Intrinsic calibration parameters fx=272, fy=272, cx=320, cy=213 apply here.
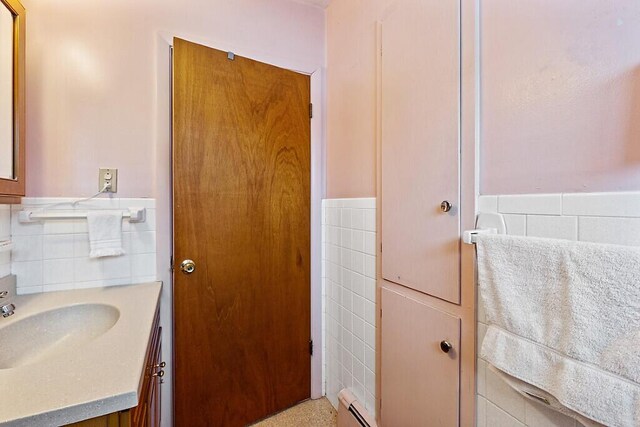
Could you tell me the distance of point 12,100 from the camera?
40.3 inches

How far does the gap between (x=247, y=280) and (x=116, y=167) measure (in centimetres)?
84

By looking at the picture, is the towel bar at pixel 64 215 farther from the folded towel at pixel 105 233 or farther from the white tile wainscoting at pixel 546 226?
the white tile wainscoting at pixel 546 226

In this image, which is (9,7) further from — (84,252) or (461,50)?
(461,50)

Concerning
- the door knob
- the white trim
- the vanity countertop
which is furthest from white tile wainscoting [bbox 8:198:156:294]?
the door knob

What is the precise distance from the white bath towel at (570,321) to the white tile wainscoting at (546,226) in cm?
8

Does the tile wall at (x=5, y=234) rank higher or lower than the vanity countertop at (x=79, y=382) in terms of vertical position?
higher

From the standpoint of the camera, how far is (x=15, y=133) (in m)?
1.04

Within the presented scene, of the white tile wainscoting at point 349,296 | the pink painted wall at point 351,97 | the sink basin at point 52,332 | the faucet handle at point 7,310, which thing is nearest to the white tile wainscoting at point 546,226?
the white tile wainscoting at point 349,296

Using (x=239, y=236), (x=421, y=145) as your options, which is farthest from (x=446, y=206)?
(x=239, y=236)

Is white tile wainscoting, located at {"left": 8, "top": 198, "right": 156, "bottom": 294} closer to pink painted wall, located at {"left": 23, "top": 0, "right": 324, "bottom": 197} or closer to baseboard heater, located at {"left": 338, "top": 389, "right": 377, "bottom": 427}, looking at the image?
pink painted wall, located at {"left": 23, "top": 0, "right": 324, "bottom": 197}

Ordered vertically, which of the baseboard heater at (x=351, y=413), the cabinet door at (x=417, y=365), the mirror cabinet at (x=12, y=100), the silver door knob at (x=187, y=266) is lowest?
the baseboard heater at (x=351, y=413)

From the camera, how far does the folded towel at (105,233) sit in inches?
45.9

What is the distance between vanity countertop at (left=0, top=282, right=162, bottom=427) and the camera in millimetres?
487

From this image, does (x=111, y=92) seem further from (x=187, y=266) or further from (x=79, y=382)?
(x=79, y=382)
